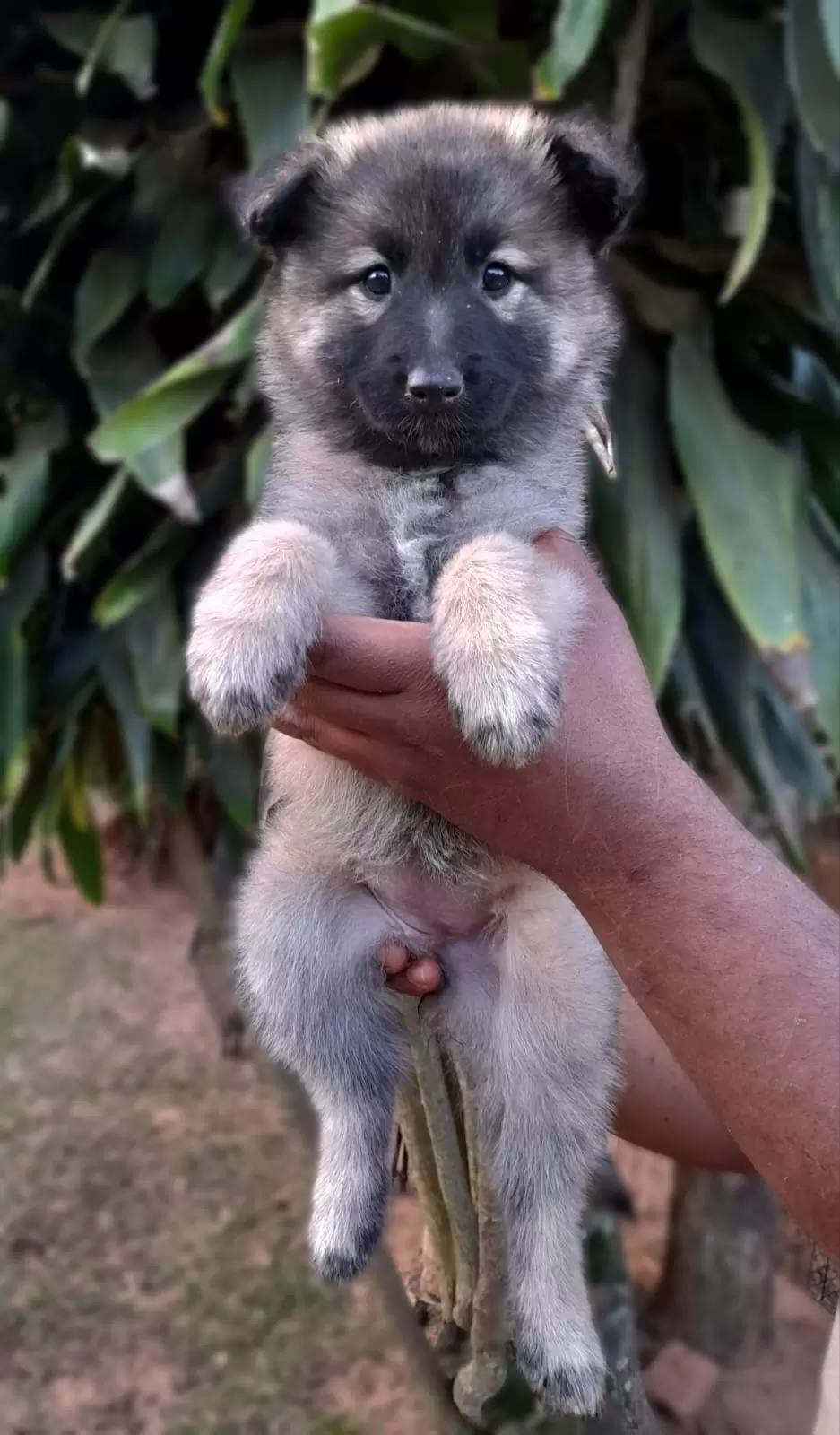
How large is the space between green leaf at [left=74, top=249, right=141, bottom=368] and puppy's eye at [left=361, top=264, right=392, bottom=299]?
1.36 meters

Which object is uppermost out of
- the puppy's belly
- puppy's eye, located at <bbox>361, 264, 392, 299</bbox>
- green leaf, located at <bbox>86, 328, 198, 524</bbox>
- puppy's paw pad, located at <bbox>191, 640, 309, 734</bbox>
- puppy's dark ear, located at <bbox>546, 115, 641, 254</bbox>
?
puppy's dark ear, located at <bbox>546, 115, 641, 254</bbox>

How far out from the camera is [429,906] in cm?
139

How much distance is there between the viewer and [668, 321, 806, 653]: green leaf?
1945mm

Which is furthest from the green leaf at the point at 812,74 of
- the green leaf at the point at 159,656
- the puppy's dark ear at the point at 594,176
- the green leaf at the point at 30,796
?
the green leaf at the point at 30,796

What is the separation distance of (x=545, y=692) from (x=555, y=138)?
788 mm

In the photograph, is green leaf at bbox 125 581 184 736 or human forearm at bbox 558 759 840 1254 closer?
human forearm at bbox 558 759 840 1254

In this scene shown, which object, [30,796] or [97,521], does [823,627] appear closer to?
[97,521]

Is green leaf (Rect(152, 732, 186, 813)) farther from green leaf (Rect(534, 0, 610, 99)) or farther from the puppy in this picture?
green leaf (Rect(534, 0, 610, 99))

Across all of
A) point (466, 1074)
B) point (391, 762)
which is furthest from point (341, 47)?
point (466, 1074)

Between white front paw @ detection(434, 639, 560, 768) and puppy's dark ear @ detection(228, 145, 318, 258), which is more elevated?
puppy's dark ear @ detection(228, 145, 318, 258)

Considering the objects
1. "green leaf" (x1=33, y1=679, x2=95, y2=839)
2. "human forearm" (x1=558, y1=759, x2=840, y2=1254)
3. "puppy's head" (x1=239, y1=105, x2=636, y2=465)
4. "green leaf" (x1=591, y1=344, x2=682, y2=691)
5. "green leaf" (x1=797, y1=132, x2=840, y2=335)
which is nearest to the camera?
"human forearm" (x1=558, y1=759, x2=840, y2=1254)

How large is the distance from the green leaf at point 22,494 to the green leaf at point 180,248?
45 centimetres

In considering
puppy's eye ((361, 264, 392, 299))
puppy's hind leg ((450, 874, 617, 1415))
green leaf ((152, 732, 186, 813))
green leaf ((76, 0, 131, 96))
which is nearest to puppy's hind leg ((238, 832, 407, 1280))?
puppy's hind leg ((450, 874, 617, 1415))

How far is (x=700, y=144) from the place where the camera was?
2.41m
